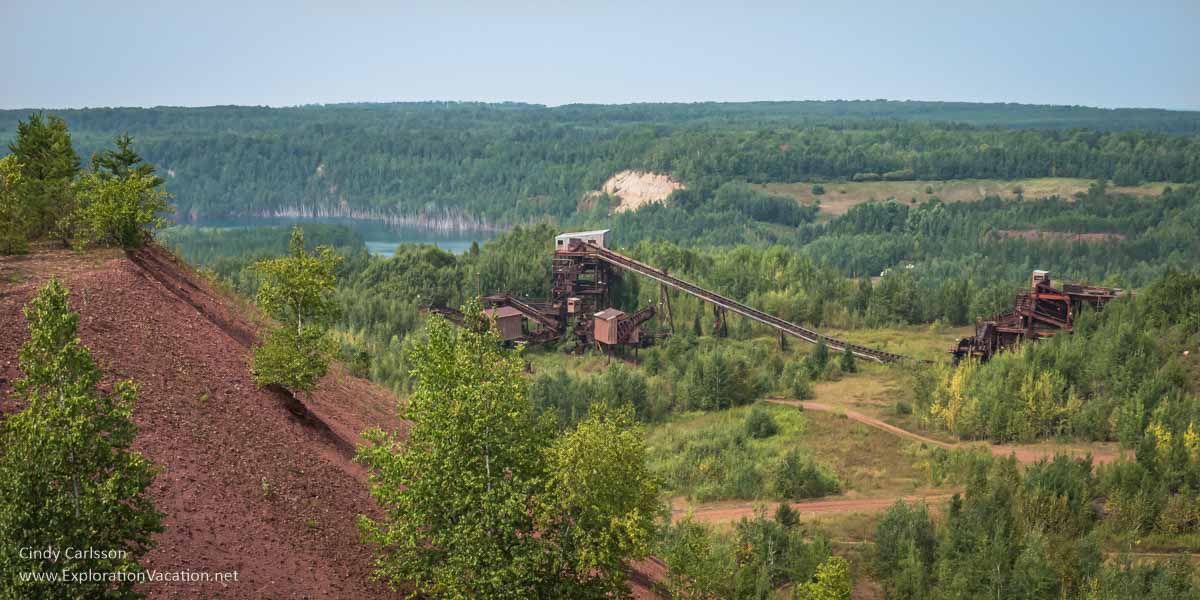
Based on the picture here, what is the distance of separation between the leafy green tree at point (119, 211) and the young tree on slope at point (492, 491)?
53.9 ft

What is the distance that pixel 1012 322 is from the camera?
73.3 meters

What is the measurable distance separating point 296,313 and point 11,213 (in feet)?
35.9

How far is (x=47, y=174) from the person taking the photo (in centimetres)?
4319

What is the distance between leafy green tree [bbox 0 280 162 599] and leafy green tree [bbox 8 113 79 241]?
68.1ft

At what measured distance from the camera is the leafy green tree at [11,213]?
36.7 meters

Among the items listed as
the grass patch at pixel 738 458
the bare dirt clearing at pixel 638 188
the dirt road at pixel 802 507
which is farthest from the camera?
the bare dirt clearing at pixel 638 188

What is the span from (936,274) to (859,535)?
8865cm

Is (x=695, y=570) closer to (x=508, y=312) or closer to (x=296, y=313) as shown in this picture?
(x=296, y=313)

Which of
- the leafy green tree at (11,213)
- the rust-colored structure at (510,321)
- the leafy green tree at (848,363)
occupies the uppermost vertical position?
the leafy green tree at (11,213)

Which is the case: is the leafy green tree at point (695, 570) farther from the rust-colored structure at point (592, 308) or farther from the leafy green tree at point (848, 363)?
the rust-colored structure at point (592, 308)

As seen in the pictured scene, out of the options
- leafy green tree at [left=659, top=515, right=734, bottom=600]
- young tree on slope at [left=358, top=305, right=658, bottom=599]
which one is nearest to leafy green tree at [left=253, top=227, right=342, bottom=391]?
young tree on slope at [left=358, top=305, right=658, bottom=599]

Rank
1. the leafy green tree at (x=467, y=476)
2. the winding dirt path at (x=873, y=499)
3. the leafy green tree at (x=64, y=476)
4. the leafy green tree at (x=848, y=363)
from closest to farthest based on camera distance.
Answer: the leafy green tree at (x=64, y=476) → the leafy green tree at (x=467, y=476) → the winding dirt path at (x=873, y=499) → the leafy green tree at (x=848, y=363)

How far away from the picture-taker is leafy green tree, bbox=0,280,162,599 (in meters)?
18.8

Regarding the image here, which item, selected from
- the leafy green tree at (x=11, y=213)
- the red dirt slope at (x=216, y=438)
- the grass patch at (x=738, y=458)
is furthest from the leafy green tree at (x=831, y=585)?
the leafy green tree at (x=11, y=213)
